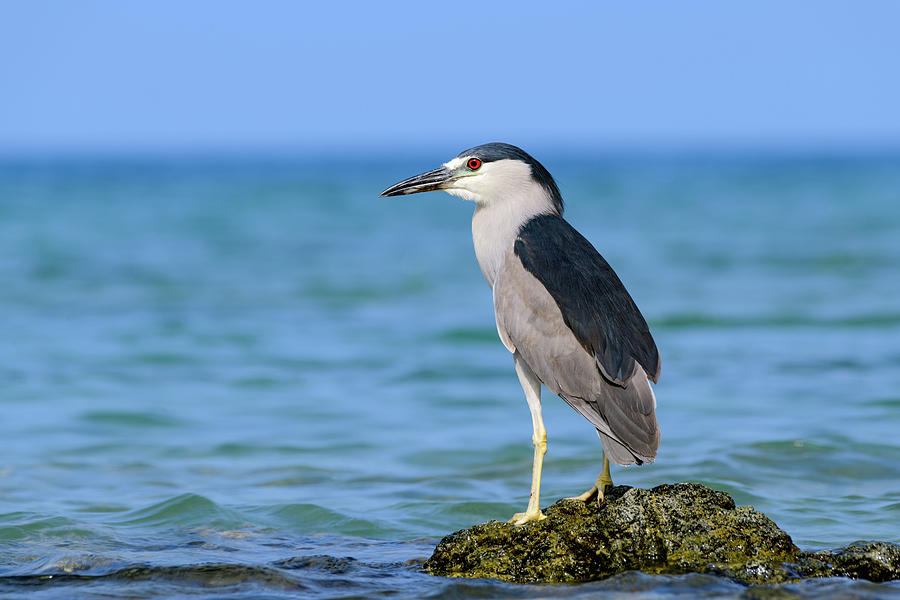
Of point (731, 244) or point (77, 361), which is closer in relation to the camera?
point (77, 361)

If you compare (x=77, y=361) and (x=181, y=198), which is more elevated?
(x=181, y=198)

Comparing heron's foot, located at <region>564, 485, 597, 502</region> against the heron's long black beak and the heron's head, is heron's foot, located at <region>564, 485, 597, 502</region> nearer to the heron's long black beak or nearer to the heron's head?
the heron's head

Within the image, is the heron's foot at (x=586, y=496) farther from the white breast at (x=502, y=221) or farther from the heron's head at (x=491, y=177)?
the heron's head at (x=491, y=177)

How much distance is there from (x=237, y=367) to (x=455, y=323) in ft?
11.2

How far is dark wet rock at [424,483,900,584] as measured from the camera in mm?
4289

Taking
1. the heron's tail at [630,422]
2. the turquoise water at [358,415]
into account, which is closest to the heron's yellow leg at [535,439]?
the heron's tail at [630,422]

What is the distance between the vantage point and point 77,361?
429 inches

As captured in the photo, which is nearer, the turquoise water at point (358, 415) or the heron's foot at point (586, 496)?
the heron's foot at point (586, 496)

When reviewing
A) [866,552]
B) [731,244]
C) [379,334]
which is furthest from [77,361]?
[731,244]

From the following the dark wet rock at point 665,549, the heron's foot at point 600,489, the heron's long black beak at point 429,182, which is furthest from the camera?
the heron's long black beak at point 429,182

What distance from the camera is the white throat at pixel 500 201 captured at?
5.21 meters

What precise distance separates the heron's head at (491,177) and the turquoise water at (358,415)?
67.4 inches

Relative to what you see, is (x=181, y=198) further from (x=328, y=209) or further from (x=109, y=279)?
(x=109, y=279)

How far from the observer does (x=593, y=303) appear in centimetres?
481
